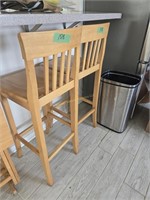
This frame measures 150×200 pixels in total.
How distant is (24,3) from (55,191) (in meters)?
1.14

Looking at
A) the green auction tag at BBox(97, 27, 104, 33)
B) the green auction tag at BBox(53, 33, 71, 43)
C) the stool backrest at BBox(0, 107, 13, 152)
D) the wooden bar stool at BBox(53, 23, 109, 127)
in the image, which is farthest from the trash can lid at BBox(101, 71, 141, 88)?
the stool backrest at BBox(0, 107, 13, 152)

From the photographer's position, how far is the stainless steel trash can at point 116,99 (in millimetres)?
1187

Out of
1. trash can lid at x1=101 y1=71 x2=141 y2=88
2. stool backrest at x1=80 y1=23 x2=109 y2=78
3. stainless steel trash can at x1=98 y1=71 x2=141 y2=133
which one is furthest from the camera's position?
trash can lid at x1=101 y1=71 x2=141 y2=88

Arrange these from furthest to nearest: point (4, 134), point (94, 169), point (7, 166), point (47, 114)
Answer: point (47, 114), point (94, 169), point (7, 166), point (4, 134)

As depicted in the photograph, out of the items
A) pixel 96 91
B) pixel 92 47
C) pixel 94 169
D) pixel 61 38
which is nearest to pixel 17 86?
pixel 61 38

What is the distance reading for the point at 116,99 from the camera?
4.10 ft

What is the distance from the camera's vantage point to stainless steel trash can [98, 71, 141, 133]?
119 centimetres

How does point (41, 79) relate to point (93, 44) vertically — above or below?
below

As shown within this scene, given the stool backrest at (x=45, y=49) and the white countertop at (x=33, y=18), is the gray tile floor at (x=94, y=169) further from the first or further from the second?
the white countertop at (x=33, y=18)

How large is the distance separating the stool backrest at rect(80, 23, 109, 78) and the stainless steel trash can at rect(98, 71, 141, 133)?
0.74 feet

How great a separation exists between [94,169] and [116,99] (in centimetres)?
56

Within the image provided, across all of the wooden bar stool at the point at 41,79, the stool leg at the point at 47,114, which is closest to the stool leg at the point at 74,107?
the wooden bar stool at the point at 41,79

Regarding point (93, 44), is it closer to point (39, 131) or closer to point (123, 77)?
point (123, 77)

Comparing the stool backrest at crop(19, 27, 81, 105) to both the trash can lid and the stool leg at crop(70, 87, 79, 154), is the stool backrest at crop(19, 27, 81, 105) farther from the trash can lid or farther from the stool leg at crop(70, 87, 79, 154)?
the trash can lid
